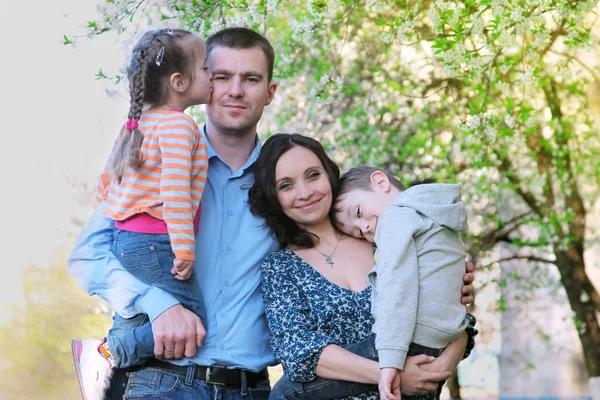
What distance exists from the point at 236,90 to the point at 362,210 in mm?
591

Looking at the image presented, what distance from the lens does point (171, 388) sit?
2.51 metres

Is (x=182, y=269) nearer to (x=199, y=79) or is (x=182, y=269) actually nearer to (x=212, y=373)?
(x=212, y=373)

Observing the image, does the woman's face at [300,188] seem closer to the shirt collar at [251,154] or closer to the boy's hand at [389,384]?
the shirt collar at [251,154]

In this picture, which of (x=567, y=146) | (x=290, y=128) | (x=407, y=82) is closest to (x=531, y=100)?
(x=567, y=146)

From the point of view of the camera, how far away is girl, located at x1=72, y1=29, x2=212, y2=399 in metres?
2.54

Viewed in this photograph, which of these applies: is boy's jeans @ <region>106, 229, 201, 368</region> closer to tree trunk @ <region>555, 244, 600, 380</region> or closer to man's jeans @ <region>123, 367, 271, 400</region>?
man's jeans @ <region>123, 367, 271, 400</region>

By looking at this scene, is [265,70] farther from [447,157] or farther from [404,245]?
[447,157]

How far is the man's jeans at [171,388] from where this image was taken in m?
2.51

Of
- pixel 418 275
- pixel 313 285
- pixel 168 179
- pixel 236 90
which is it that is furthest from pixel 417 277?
pixel 236 90

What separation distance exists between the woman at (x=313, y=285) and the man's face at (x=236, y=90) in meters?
0.14

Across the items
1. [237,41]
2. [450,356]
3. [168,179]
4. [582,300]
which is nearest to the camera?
[450,356]

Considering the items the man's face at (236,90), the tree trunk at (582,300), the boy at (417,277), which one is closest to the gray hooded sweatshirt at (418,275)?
the boy at (417,277)

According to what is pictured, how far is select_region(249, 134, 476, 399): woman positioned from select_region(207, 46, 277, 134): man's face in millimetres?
144

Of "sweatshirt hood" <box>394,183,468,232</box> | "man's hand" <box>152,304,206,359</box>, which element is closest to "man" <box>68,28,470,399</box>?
"man's hand" <box>152,304,206,359</box>
